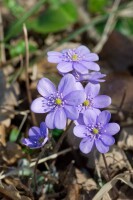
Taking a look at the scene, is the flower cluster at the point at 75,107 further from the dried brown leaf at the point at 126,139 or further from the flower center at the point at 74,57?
the dried brown leaf at the point at 126,139

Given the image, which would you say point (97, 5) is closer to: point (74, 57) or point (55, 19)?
point (55, 19)

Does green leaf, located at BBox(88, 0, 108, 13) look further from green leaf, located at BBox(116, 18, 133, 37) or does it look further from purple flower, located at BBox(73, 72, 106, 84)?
purple flower, located at BBox(73, 72, 106, 84)

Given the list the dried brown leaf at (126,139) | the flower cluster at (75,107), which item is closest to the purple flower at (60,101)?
the flower cluster at (75,107)

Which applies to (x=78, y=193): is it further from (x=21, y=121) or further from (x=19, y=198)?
(x=21, y=121)

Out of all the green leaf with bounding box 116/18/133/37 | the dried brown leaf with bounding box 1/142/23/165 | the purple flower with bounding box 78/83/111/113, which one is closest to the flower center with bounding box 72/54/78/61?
the purple flower with bounding box 78/83/111/113

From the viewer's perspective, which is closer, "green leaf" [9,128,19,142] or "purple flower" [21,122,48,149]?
"purple flower" [21,122,48,149]
